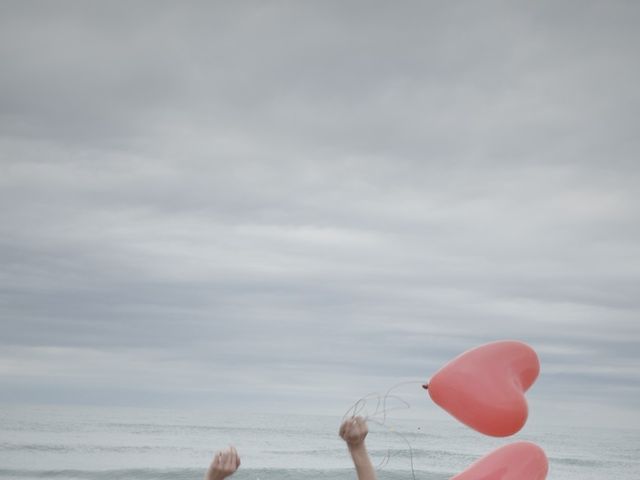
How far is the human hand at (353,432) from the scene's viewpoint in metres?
3.01

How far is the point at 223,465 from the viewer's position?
8.46 feet

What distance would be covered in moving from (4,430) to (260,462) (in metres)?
12.2

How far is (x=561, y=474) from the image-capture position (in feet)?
77.7

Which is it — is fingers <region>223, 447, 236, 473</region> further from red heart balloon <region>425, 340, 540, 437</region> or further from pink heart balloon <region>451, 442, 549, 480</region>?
red heart balloon <region>425, 340, 540, 437</region>

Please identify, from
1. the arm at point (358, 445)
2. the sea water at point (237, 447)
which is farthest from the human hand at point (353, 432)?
the sea water at point (237, 447)

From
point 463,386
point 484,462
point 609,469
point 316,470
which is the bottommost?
point 609,469

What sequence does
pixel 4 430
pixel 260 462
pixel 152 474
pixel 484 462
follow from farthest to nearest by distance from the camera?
pixel 4 430, pixel 260 462, pixel 152 474, pixel 484 462

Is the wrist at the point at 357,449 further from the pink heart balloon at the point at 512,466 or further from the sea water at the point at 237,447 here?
the sea water at the point at 237,447

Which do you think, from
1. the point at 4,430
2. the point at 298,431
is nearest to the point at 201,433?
the point at 298,431

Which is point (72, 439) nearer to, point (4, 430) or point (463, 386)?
point (4, 430)

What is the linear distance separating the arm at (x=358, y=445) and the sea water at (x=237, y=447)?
10751 millimetres

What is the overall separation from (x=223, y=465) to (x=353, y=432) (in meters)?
0.62

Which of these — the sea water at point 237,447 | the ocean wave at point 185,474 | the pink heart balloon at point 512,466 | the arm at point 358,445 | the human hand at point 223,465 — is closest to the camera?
the human hand at point 223,465

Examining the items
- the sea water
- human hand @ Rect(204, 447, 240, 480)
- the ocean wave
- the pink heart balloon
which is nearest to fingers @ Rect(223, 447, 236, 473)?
human hand @ Rect(204, 447, 240, 480)
